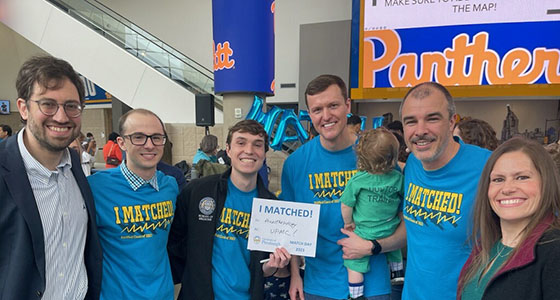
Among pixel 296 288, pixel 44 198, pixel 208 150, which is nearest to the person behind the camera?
pixel 44 198

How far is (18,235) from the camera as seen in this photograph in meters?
1.41

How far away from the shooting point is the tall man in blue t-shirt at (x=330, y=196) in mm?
1938

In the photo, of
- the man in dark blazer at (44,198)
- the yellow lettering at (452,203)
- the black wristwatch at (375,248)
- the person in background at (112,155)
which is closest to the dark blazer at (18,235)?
the man in dark blazer at (44,198)

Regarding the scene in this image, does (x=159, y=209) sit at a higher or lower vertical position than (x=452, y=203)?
lower

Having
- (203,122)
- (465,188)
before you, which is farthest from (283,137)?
(465,188)

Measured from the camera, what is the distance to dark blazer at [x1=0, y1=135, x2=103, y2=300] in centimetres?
139

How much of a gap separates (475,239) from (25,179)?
2.13m

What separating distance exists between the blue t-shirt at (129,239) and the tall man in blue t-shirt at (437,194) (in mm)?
1501

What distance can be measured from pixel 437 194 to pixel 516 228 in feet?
1.34

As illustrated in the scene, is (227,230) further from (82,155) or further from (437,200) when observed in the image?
(82,155)

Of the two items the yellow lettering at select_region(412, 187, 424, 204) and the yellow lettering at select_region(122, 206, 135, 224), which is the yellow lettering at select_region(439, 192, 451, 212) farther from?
the yellow lettering at select_region(122, 206, 135, 224)

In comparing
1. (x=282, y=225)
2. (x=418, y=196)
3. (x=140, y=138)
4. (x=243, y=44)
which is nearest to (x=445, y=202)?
(x=418, y=196)

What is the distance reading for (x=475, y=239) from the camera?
55.3 inches

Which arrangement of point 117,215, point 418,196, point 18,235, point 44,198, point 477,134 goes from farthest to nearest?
1. point 477,134
2. point 117,215
3. point 418,196
4. point 44,198
5. point 18,235
